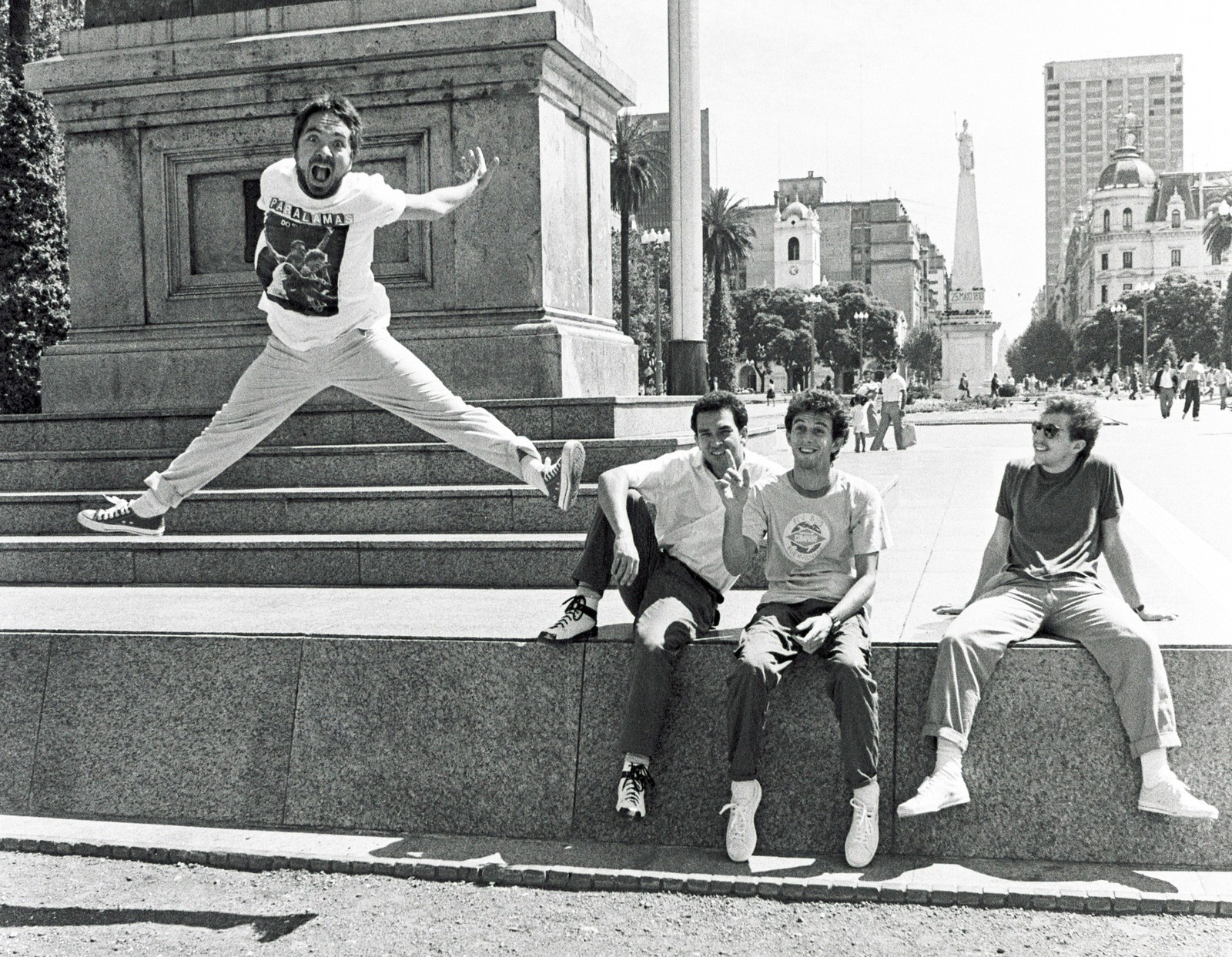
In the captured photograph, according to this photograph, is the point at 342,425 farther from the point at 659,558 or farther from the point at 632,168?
the point at 632,168

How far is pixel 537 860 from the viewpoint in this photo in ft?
15.6

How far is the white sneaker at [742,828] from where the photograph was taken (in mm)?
4641

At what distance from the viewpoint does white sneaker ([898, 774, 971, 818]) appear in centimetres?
444

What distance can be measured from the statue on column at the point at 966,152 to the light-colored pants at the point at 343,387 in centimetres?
10680

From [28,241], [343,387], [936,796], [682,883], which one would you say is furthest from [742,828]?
[28,241]

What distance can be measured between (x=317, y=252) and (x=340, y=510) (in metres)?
2.07

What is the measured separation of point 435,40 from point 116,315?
9.69ft

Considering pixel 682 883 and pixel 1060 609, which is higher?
pixel 1060 609

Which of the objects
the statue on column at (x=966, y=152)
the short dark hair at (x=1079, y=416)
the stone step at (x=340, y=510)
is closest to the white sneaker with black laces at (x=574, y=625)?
the short dark hair at (x=1079, y=416)

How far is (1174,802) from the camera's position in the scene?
443 centimetres

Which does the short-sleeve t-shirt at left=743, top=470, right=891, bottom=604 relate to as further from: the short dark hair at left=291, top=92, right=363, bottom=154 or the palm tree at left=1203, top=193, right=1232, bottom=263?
the palm tree at left=1203, top=193, right=1232, bottom=263

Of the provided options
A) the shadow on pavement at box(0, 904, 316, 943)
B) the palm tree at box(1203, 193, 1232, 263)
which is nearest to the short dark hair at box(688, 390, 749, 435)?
the shadow on pavement at box(0, 904, 316, 943)

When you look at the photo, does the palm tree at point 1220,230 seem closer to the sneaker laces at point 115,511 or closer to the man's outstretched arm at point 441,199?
the man's outstretched arm at point 441,199

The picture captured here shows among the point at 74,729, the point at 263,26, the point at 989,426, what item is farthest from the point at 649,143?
the point at 74,729
